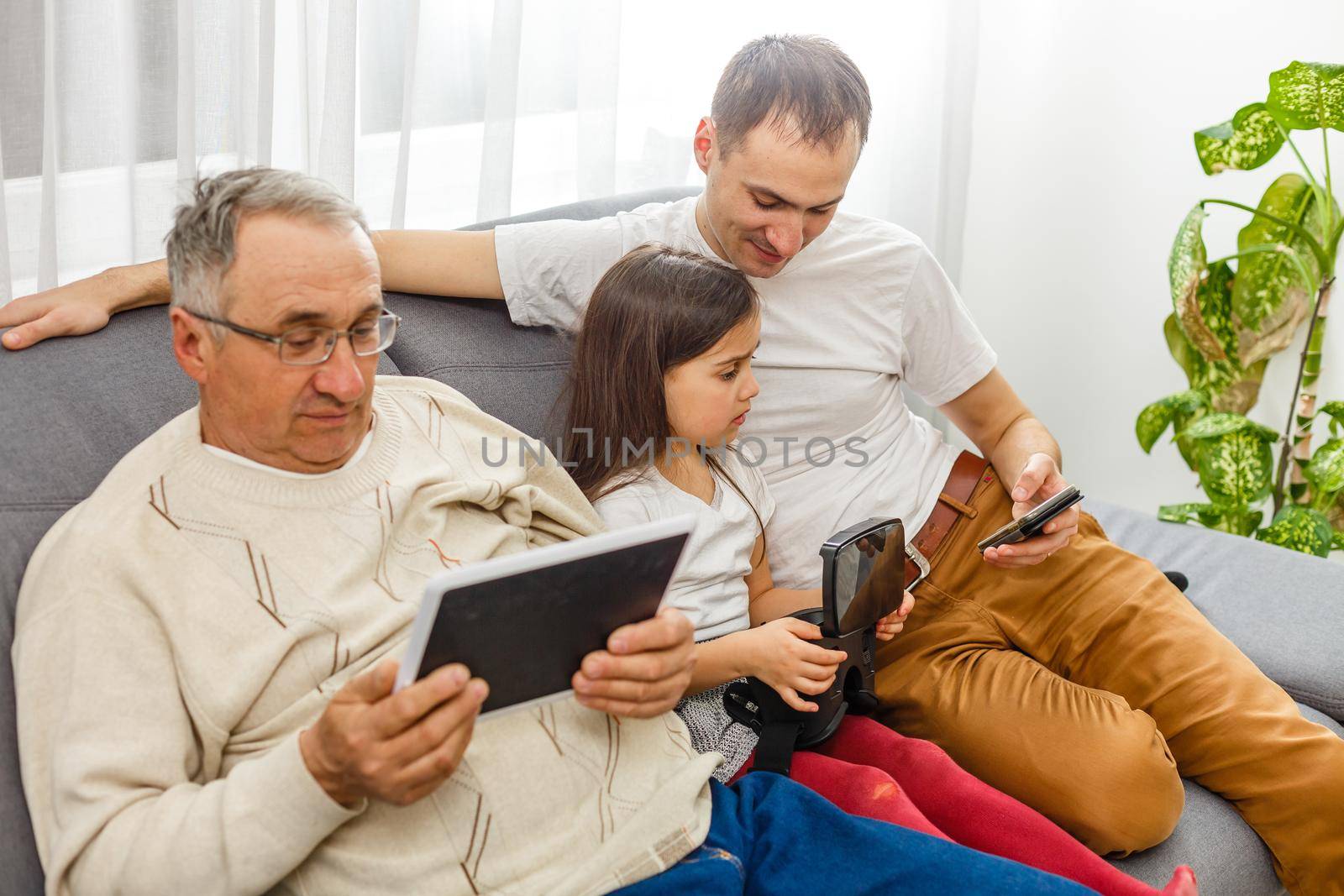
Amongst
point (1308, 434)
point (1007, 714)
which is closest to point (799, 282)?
point (1007, 714)

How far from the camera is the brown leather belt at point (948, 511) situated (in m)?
1.84

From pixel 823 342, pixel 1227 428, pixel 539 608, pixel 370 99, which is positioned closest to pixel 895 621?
pixel 823 342

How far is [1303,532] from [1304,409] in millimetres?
366

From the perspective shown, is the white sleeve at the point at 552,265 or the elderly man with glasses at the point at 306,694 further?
the white sleeve at the point at 552,265

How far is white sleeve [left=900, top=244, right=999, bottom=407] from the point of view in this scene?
6.17ft

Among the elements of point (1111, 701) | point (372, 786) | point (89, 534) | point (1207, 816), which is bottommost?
point (1207, 816)

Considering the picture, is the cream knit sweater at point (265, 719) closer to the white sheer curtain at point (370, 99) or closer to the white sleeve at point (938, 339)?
the white sheer curtain at point (370, 99)

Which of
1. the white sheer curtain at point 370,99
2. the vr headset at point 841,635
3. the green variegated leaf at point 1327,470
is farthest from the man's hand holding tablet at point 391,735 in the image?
the green variegated leaf at point 1327,470

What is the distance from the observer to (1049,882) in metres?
1.21

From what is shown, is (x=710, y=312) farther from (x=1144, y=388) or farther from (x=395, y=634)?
(x=1144, y=388)

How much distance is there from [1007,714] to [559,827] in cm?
70

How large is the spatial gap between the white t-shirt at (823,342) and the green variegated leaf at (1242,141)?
1.03 meters

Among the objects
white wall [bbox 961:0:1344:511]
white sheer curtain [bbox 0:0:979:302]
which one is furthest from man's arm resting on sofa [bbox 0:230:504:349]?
white wall [bbox 961:0:1344:511]

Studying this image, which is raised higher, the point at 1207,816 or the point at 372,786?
the point at 372,786
